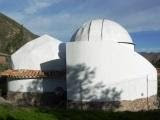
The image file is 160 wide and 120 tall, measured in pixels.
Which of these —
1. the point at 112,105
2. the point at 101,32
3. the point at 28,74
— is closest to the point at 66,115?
the point at 112,105

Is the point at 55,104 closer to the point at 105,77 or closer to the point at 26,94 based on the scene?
the point at 26,94

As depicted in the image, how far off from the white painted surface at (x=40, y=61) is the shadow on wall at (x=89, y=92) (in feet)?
9.73

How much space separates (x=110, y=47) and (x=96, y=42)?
730 millimetres

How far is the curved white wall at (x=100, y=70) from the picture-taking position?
19141 millimetres

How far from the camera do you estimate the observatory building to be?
62.8 feet

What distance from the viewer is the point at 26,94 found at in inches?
892

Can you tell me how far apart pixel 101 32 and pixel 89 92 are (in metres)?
3.69

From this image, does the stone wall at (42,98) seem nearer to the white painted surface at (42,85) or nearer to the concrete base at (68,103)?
the concrete base at (68,103)

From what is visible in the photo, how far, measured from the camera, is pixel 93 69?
62.8 ft

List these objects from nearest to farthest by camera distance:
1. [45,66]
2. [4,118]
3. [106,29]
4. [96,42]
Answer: [4,118]
[96,42]
[106,29]
[45,66]

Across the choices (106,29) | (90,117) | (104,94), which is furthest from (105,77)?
(90,117)

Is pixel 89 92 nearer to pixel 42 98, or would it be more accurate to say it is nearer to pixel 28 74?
pixel 42 98

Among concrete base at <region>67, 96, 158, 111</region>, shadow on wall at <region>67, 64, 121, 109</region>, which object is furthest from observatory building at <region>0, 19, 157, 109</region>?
concrete base at <region>67, 96, 158, 111</region>

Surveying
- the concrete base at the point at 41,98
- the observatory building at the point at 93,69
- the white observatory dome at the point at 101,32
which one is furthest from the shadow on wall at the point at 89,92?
the concrete base at the point at 41,98
